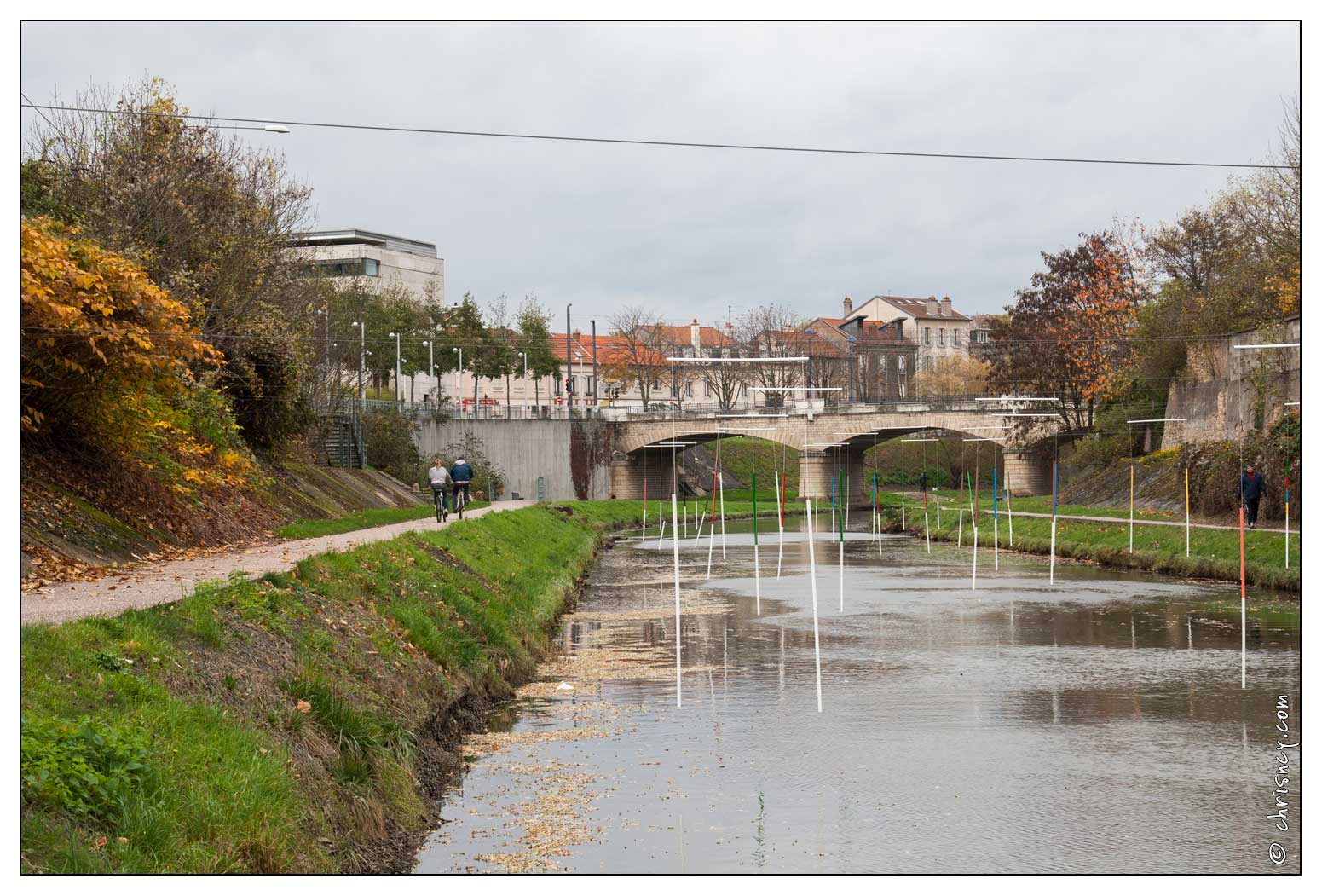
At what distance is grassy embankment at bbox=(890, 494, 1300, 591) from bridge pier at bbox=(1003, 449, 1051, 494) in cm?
2495

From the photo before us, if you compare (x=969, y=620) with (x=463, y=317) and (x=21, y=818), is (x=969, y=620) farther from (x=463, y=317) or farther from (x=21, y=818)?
(x=463, y=317)

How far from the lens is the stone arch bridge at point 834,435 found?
255 ft

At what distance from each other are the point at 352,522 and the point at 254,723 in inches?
843

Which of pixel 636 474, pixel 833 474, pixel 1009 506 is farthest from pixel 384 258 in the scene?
pixel 1009 506

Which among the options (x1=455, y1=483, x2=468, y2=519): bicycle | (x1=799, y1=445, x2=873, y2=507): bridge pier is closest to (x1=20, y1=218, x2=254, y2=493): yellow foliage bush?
(x1=455, y1=483, x2=468, y2=519): bicycle

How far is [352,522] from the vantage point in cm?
3128

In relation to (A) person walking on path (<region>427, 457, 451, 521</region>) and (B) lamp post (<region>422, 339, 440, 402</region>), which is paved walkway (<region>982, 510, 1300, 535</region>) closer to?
(A) person walking on path (<region>427, 457, 451, 521</region>)

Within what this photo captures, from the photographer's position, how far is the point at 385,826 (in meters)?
10.6

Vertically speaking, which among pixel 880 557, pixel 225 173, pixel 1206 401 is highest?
pixel 225 173

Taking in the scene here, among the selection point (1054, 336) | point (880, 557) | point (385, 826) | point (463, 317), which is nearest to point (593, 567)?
point (880, 557)

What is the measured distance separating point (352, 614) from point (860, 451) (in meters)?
80.6

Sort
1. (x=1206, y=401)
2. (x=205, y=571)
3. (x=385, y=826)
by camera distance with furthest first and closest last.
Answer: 1. (x=1206, y=401)
2. (x=205, y=571)
3. (x=385, y=826)

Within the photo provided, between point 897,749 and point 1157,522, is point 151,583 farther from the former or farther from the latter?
point 1157,522

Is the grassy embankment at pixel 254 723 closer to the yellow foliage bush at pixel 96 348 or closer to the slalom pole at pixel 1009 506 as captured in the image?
the yellow foliage bush at pixel 96 348
